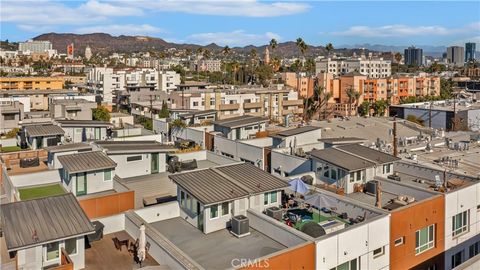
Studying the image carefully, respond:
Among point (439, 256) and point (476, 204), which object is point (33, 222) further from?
point (476, 204)

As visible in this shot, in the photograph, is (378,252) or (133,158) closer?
(378,252)

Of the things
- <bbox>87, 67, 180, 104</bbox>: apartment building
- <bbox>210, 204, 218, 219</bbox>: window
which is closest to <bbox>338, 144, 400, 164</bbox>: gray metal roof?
<bbox>210, 204, 218, 219</bbox>: window

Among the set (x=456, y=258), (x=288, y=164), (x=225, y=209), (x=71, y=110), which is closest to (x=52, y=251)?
(x=225, y=209)

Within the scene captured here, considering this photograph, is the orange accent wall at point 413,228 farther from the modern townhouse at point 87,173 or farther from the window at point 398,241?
the modern townhouse at point 87,173

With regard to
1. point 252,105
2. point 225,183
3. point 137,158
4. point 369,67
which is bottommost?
point 137,158

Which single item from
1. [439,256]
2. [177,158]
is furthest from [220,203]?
[177,158]

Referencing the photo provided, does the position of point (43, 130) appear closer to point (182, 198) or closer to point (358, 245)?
point (182, 198)
